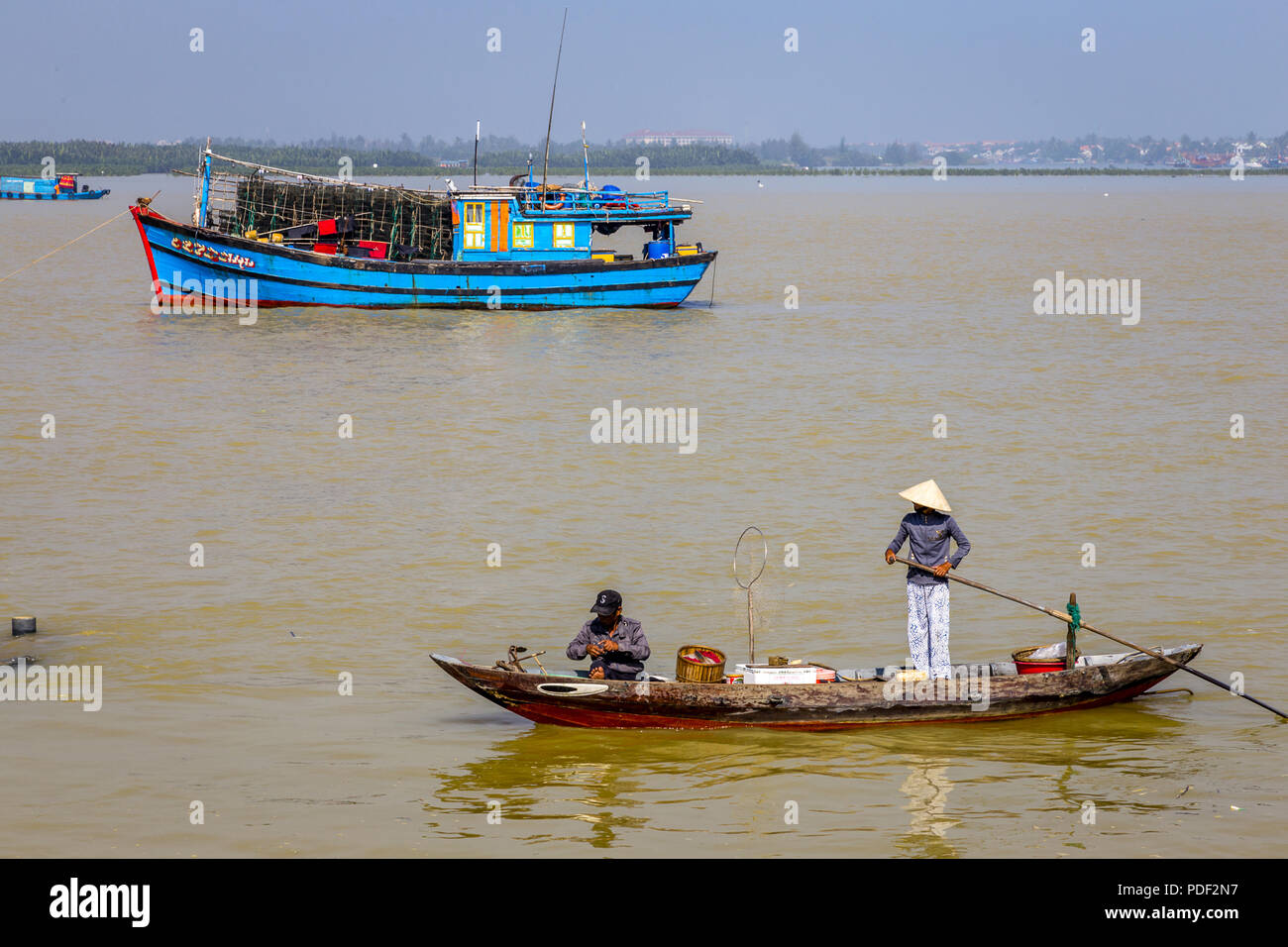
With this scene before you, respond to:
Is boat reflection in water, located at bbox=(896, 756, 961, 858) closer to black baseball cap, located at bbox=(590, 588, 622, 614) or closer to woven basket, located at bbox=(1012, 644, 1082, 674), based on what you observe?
woven basket, located at bbox=(1012, 644, 1082, 674)

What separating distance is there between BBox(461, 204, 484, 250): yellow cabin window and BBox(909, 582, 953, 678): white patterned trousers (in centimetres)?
2385

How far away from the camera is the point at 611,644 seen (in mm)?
10516

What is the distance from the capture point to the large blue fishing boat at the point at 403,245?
33281 mm

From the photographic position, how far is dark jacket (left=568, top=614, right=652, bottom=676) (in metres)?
10.5

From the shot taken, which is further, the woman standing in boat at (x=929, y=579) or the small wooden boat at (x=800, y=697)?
the woman standing in boat at (x=929, y=579)

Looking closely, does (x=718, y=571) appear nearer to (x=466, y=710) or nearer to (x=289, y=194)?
(x=466, y=710)

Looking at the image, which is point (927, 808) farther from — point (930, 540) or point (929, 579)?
point (930, 540)

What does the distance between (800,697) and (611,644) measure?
146cm

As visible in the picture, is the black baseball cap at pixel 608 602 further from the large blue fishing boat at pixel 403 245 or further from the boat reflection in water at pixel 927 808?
the large blue fishing boat at pixel 403 245

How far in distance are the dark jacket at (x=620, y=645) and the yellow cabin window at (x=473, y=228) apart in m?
23.6

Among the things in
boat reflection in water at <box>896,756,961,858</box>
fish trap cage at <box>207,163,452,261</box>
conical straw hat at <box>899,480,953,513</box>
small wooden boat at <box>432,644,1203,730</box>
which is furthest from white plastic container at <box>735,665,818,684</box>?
fish trap cage at <box>207,163,452,261</box>

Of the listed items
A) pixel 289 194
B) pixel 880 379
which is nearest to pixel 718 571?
pixel 880 379

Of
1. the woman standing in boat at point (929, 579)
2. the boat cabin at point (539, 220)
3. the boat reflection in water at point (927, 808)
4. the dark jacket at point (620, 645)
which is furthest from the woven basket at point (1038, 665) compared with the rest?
the boat cabin at point (539, 220)
